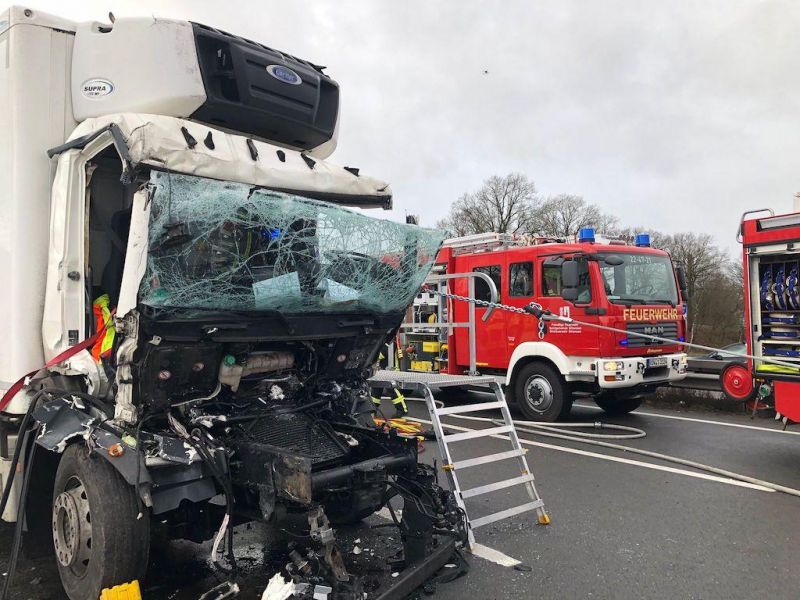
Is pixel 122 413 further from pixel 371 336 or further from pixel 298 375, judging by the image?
pixel 371 336

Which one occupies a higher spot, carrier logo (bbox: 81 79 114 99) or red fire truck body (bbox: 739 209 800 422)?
carrier logo (bbox: 81 79 114 99)

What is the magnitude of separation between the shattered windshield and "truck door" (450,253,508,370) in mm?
5712

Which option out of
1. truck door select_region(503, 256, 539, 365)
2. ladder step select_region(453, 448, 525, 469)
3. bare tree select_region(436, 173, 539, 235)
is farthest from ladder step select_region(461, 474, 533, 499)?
bare tree select_region(436, 173, 539, 235)

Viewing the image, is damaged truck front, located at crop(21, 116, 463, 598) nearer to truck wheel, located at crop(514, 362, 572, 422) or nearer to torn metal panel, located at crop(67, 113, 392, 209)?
torn metal panel, located at crop(67, 113, 392, 209)

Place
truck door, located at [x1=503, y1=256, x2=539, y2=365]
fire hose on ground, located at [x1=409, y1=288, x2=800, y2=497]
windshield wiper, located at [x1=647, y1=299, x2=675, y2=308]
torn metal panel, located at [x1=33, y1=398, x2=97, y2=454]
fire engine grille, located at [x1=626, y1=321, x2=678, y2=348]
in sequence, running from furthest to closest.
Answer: truck door, located at [x1=503, y1=256, x2=539, y2=365] < windshield wiper, located at [x1=647, y1=299, x2=675, y2=308] < fire engine grille, located at [x1=626, y1=321, x2=678, y2=348] < fire hose on ground, located at [x1=409, y1=288, x2=800, y2=497] < torn metal panel, located at [x1=33, y1=398, x2=97, y2=454]

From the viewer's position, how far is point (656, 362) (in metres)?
8.77

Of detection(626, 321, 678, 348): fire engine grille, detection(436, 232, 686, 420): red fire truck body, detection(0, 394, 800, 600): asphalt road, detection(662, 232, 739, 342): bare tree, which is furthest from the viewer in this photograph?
detection(662, 232, 739, 342): bare tree

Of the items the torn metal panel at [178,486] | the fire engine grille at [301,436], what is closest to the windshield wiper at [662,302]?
the fire engine grille at [301,436]

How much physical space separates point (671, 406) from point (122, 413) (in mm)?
10145

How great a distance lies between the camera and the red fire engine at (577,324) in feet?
27.9

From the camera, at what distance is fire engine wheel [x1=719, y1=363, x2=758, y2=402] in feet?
21.7

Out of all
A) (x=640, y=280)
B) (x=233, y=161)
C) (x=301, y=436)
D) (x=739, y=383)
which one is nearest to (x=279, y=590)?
(x=301, y=436)

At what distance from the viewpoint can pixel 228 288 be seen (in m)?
3.41

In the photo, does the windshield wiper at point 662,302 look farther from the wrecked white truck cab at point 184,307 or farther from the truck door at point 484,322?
the wrecked white truck cab at point 184,307
